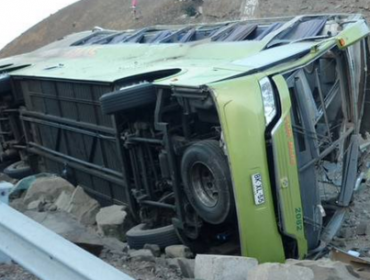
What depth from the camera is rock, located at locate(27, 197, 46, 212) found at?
673cm

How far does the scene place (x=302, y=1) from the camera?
55.9 feet

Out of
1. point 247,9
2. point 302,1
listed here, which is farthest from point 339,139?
point 247,9

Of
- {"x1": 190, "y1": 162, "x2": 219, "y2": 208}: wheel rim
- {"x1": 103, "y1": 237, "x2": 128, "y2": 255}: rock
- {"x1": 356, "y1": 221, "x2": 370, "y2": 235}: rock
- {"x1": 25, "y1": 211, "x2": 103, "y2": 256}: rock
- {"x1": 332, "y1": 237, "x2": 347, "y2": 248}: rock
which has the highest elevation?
{"x1": 190, "y1": 162, "x2": 219, "y2": 208}: wheel rim

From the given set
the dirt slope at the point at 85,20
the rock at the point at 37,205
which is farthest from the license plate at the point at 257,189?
the dirt slope at the point at 85,20

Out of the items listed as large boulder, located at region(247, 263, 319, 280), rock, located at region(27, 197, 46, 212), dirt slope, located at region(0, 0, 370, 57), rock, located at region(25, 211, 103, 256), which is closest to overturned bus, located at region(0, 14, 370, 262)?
rock, located at region(27, 197, 46, 212)

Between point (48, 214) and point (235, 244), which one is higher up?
point (48, 214)

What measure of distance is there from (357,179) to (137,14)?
23.7m

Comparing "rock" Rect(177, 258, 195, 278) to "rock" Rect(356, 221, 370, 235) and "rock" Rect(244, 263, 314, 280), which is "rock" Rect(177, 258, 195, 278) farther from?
"rock" Rect(356, 221, 370, 235)

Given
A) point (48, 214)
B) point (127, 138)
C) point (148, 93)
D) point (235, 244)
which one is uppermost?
point (148, 93)

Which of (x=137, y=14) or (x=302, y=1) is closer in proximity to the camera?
(x=302, y=1)

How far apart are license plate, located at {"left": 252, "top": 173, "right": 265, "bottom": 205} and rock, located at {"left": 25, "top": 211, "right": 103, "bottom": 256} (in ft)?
3.81

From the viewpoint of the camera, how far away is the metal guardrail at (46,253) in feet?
8.55

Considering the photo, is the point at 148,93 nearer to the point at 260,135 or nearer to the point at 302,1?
the point at 260,135

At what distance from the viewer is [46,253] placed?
2844mm
